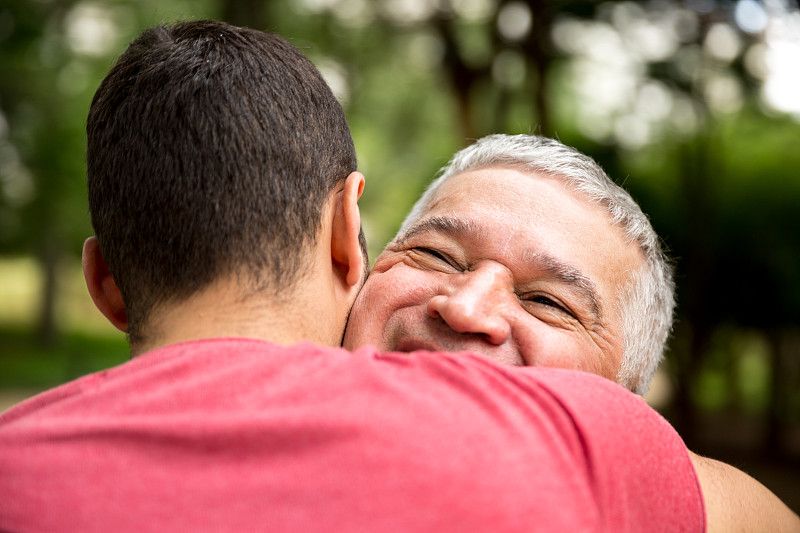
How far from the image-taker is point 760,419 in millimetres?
9914

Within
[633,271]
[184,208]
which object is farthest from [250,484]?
[633,271]

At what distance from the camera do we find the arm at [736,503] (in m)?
1.69

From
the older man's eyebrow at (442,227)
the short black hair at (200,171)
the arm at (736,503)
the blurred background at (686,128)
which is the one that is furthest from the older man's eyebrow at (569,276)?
the blurred background at (686,128)

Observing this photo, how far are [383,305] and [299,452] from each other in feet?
3.46

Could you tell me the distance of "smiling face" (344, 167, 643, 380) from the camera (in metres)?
2.12

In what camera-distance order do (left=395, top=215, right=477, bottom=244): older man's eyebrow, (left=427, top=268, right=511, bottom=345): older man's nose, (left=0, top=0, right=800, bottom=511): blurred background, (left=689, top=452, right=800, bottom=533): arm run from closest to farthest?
(left=689, top=452, right=800, bottom=533): arm, (left=427, top=268, right=511, bottom=345): older man's nose, (left=395, top=215, right=477, bottom=244): older man's eyebrow, (left=0, top=0, right=800, bottom=511): blurred background

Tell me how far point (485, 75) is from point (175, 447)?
31.2 feet

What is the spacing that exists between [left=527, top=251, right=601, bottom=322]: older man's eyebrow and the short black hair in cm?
82

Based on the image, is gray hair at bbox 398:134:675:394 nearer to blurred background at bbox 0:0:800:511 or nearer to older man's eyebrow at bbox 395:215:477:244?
older man's eyebrow at bbox 395:215:477:244

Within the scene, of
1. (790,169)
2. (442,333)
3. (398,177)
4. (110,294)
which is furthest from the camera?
(398,177)

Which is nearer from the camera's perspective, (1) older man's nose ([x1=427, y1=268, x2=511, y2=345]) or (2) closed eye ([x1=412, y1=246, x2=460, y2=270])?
(1) older man's nose ([x1=427, y1=268, x2=511, y2=345])

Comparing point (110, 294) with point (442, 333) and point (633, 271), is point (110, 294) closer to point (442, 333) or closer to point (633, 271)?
point (442, 333)

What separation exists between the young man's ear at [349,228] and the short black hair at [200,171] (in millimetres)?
82

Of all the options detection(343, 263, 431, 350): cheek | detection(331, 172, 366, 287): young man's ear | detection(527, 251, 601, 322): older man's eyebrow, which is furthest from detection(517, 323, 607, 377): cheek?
detection(331, 172, 366, 287): young man's ear
